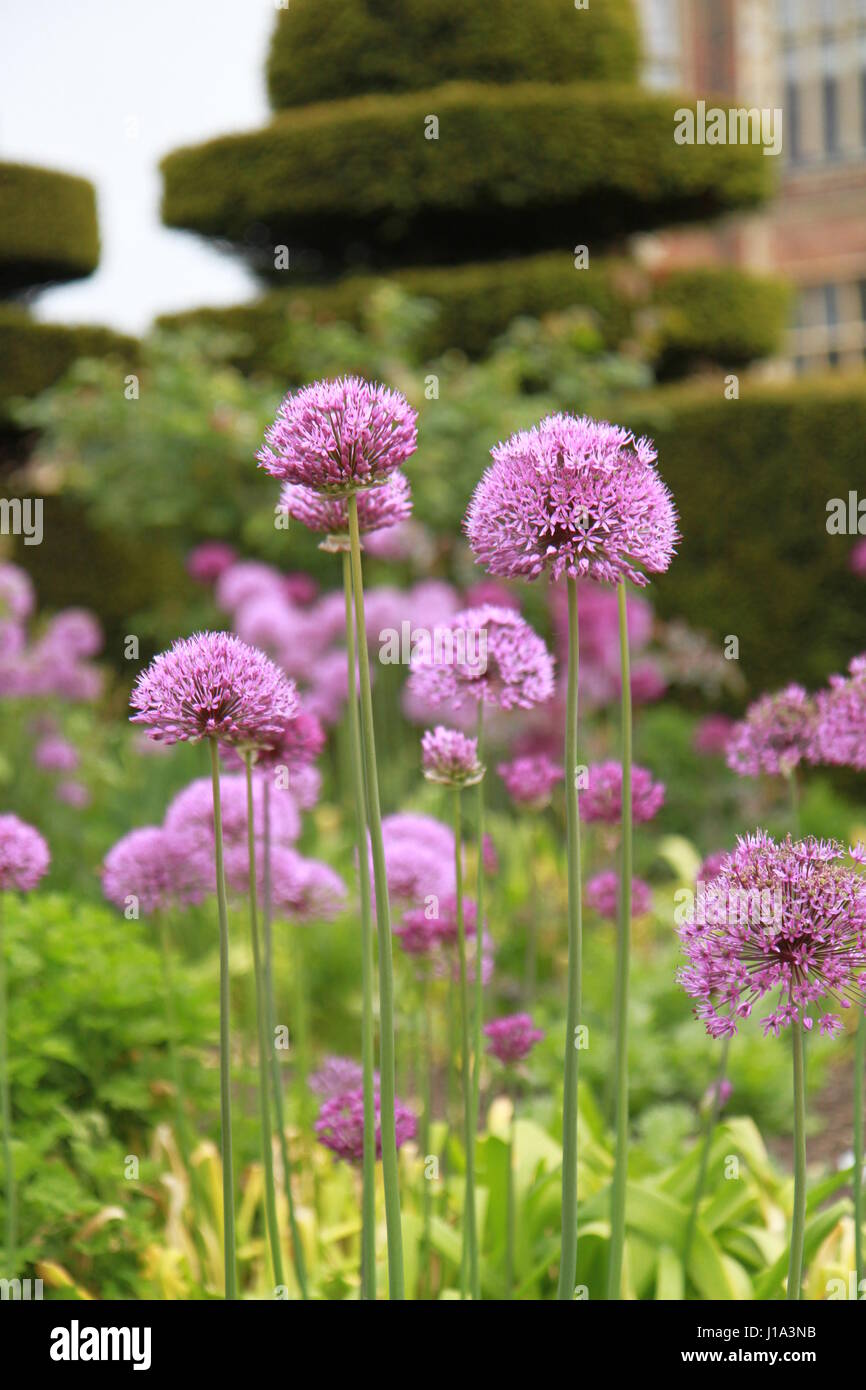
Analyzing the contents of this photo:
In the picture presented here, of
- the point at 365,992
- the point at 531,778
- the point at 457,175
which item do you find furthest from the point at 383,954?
the point at 457,175

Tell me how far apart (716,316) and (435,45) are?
9.63ft

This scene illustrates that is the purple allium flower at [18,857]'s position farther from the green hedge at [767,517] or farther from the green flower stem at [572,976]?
the green hedge at [767,517]

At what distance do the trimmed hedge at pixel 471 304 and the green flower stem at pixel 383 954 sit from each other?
766 cm

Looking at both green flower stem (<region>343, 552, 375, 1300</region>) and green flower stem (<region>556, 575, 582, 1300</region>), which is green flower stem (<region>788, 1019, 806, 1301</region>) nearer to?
green flower stem (<region>556, 575, 582, 1300</region>)

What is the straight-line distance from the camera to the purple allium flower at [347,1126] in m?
1.78

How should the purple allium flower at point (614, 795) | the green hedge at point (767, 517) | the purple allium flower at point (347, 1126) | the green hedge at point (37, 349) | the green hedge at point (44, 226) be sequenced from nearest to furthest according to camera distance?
the purple allium flower at point (347, 1126)
the purple allium flower at point (614, 795)
the green hedge at point (767, 517)
the green hedge at point (37, 349)
the green hedge at point (44, 226)

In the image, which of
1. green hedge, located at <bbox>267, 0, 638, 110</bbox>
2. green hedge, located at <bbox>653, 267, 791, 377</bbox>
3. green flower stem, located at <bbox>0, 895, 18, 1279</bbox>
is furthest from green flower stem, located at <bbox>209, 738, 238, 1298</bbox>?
green hedge, located at <bbox>267, 0, 638, 110</bbox>

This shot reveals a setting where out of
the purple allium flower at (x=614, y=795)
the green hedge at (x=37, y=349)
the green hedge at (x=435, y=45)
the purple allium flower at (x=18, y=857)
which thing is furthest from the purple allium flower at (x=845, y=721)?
the green hedge at (x=435, y=45)

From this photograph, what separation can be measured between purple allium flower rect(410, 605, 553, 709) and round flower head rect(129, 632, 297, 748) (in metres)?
0.41

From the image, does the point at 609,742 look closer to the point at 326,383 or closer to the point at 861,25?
the point at 326,383

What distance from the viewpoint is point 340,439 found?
129 centimetres

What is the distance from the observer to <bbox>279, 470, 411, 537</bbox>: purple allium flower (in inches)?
60.4

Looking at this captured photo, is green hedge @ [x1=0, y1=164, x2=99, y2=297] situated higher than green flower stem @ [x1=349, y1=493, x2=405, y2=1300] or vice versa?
green hedge @ [x1=0, y1=164, x2=99, y2=297]

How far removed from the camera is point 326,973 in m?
4.27
